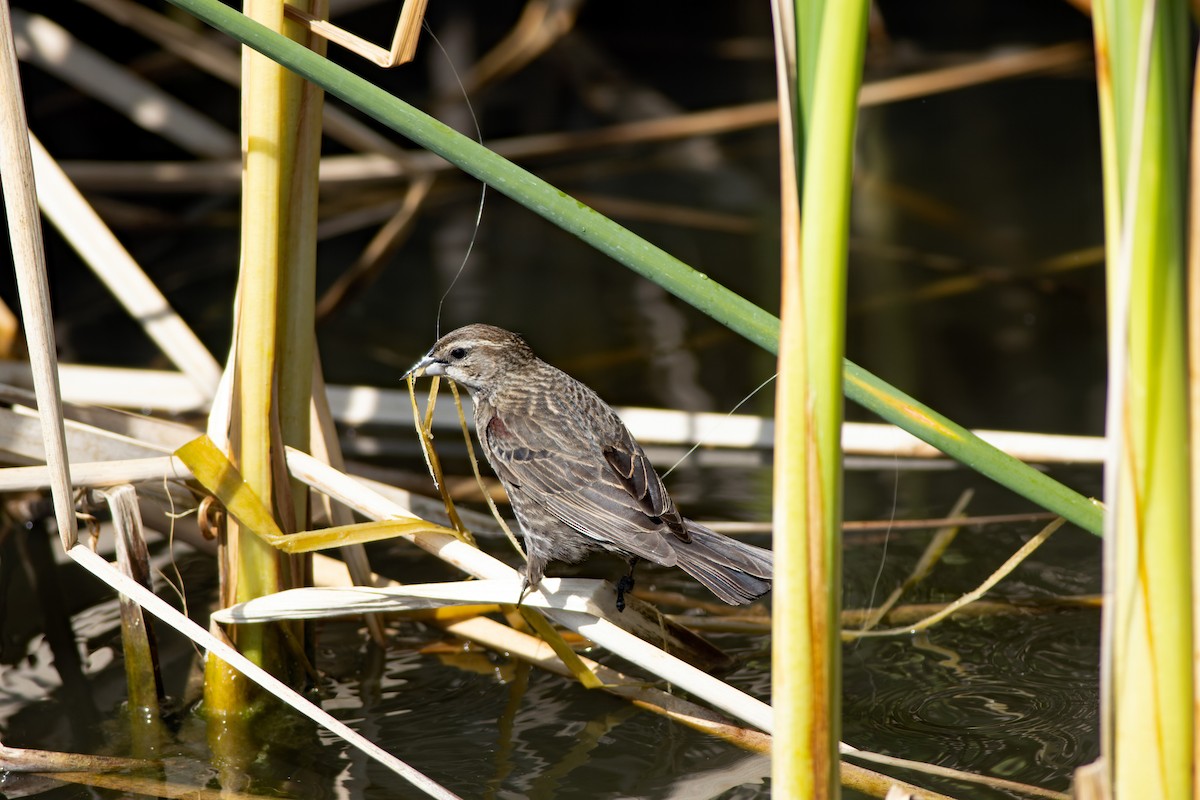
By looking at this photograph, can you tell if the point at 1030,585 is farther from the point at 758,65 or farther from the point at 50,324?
the point at 758,65

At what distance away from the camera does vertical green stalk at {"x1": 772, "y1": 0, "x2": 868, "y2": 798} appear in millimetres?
1571

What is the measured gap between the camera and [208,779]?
2766 millimetres

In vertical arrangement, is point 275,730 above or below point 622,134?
below

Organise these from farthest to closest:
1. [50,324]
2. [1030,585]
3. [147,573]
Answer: [1030,585]
[147,573]
[50,324]

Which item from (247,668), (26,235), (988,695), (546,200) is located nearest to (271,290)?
(26,235)

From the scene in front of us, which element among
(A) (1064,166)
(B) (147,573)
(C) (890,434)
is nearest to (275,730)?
(B) (147,573)

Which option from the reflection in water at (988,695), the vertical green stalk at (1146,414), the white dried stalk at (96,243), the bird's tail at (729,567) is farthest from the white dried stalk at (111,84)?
the vertical green stalk at (1146,414)

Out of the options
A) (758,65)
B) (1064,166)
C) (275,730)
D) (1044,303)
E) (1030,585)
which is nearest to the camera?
(275,730)

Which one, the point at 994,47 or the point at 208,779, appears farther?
the point at 994,47

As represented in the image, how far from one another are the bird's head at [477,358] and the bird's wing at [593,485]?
0.77ft

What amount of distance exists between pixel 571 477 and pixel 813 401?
4.50ft

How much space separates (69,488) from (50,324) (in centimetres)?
32

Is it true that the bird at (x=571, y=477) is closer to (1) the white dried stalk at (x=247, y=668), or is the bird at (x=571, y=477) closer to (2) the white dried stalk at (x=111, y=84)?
(1) the white dried stalk at (x=247, y=668)

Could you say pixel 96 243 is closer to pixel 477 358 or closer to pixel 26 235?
pixel 477 358
